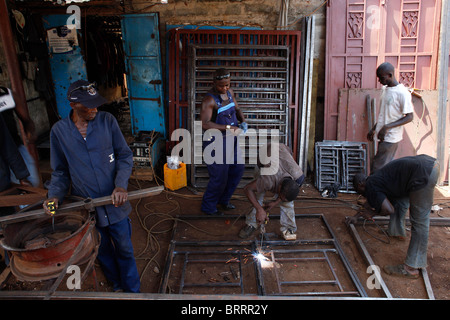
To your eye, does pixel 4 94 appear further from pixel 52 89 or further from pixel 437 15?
pixel 437 15

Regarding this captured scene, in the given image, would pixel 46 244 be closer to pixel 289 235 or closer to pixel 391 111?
pixel 289 235

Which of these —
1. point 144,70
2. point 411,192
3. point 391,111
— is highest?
point 144,70

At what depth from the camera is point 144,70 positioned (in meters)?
6.69

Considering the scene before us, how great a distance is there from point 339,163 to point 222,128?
270cm

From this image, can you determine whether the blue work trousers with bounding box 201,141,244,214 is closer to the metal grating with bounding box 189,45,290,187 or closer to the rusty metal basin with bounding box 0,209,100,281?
the metal grating with bounding box 189,45,290,187

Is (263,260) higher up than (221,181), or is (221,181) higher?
(221,181)

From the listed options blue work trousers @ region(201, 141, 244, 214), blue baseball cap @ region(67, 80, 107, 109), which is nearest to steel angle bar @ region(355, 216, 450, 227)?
blue work trousers @ region(201, 141, 244, 214)

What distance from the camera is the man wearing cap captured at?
2.71 m

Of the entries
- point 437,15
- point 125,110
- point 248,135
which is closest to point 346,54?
point 437,15

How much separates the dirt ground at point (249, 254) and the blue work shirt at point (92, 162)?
80cm

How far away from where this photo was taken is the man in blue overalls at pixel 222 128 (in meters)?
4.63

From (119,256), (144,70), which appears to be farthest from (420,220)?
(144,70)

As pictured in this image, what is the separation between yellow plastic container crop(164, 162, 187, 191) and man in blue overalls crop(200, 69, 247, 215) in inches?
41.4

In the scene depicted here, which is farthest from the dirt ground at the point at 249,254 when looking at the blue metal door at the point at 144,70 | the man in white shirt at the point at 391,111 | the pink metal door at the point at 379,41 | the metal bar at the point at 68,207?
the pink metal door at the point at 379,41
